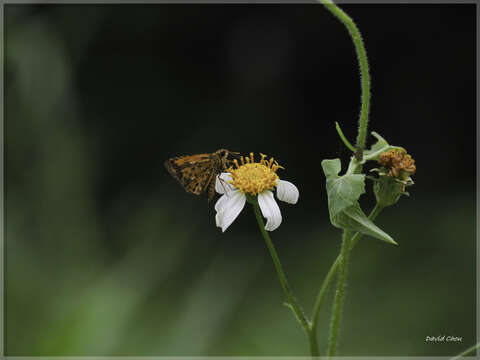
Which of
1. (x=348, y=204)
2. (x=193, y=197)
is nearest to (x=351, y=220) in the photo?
(x=348, y=204)

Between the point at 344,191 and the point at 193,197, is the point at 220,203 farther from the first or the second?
the point at 193,197

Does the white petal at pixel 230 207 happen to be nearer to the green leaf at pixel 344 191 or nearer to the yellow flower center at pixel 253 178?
the yellow flower center at pixel 253 178

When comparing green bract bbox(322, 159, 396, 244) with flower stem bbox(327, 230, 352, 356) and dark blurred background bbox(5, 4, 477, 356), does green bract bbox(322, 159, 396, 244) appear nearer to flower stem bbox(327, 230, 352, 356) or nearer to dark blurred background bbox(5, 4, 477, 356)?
flower stem bbox(327, 230, 352, 356)

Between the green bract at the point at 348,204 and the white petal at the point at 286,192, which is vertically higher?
the green bract at the point at 348,204

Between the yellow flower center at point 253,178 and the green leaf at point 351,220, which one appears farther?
the yellow flower center at point 253,178

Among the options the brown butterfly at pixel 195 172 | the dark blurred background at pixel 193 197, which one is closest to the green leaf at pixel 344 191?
the brown butterfly at pixel 195 172

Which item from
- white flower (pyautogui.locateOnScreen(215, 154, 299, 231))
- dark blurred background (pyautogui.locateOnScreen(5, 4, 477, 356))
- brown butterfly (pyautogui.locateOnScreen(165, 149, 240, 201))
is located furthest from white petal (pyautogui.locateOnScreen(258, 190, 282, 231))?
dark blurred background (pyautogui.locateOnScreen(5, 4, 477, 356))

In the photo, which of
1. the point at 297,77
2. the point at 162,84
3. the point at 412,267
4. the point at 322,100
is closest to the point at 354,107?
the point at 322,100

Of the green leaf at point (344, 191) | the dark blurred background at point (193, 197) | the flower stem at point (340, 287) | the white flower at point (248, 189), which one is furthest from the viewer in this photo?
the dark blurred background at point (193, 197)
